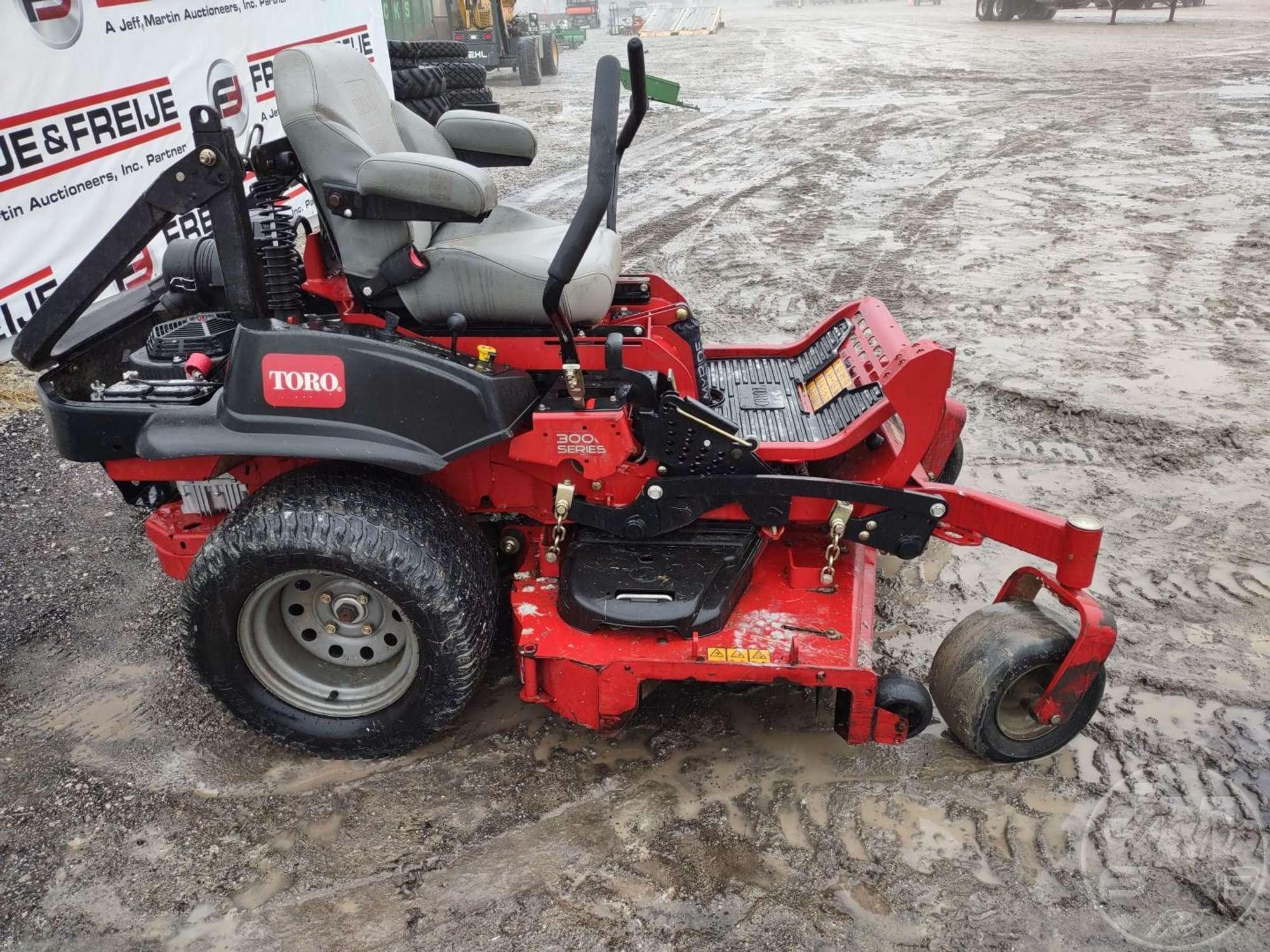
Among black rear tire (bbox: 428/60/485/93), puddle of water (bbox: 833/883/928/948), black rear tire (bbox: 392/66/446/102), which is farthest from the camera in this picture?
black rear tire (bbox: 428/60/485/93)

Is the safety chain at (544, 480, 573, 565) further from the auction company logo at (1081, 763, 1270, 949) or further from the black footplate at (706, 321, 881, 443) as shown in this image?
the auction company logo at (1081, 763, 1270, 949)

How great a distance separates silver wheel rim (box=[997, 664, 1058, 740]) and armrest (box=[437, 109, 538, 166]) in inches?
92.0

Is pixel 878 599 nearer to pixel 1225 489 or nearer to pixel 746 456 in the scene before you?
pixel 746 456

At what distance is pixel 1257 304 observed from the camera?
5.60 m

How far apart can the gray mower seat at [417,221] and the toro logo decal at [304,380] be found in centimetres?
40

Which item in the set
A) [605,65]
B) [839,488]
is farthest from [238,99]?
[839,488]

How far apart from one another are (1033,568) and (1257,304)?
160 inches

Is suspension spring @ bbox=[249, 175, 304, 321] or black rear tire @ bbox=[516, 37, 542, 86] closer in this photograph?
suspension spring @ bbox=[249, 175, 304, 321]

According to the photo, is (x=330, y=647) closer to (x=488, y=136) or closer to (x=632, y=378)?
(x=632, y=378)

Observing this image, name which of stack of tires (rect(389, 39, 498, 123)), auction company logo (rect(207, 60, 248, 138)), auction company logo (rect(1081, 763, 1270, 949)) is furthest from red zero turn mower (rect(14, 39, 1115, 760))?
auction company logo (rect(207, 60, 248, 138))

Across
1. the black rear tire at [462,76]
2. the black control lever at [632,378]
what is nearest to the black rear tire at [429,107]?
the black rear tire at [462,76]

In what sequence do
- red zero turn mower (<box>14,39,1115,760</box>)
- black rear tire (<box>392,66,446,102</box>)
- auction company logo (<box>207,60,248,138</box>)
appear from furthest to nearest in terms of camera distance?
auction company logo (<box>207,60,248,138</box>)
black rear tire (<box>392,66,446,102</box>)
red zero turn mower (<box>14,39,1115,760</box>)

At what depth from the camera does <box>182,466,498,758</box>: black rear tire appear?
7.86 feet

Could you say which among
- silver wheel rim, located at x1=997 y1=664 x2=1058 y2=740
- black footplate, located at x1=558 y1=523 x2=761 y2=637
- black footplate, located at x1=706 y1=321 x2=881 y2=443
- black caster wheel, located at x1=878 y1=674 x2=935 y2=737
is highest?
black footplate, located at x1=706 y1=321 x2=881 y2=443
